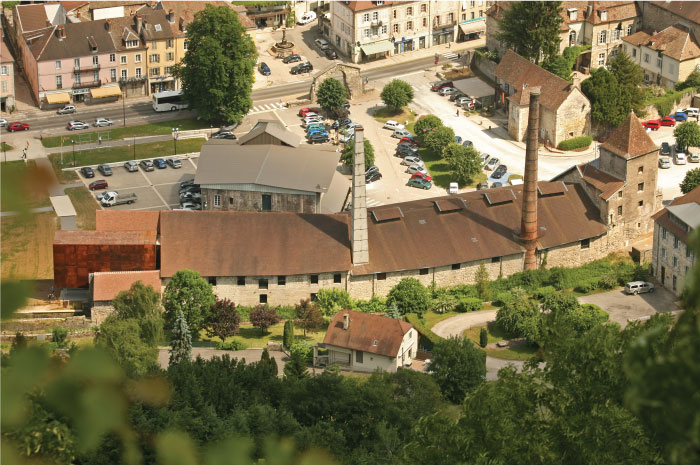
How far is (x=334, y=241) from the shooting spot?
7825 centimetres

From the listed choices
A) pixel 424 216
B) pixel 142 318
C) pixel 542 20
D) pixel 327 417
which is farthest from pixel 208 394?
pixel 542 20

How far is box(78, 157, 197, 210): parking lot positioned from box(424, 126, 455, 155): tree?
865 inches

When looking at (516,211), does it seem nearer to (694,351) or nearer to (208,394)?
(208,394)

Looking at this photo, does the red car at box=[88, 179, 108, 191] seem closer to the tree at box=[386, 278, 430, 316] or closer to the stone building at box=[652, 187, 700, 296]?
the tree at box=[386, 278, 430, 316]

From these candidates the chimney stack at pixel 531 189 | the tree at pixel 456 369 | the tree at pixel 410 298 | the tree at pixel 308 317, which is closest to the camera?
the tree at pixel 456 369

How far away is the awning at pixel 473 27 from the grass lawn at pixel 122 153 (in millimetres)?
37278

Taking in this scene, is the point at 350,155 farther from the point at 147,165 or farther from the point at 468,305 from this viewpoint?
the point at 468,305

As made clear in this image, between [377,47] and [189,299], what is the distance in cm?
5632

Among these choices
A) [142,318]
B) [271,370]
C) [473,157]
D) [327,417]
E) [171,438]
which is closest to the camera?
[171,438]

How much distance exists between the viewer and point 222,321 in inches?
2803

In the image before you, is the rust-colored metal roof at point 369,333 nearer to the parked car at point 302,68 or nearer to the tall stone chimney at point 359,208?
the tall stone chimney at point 359,208

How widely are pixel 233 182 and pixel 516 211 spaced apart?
Result: 74.5 feet

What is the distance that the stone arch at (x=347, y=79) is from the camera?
111000 millimetres

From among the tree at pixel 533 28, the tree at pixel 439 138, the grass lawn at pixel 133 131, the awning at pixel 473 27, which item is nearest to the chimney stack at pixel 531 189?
the tree at pixel 439 138
